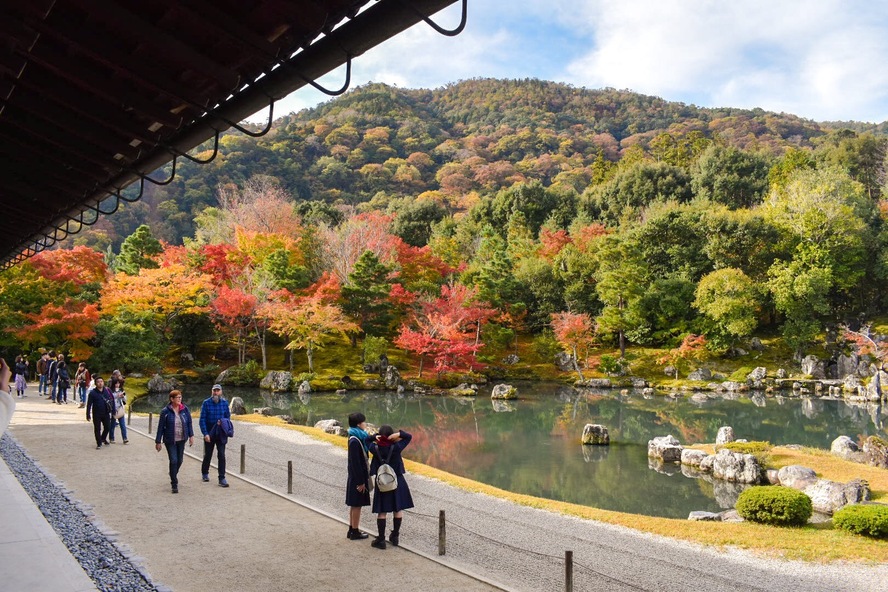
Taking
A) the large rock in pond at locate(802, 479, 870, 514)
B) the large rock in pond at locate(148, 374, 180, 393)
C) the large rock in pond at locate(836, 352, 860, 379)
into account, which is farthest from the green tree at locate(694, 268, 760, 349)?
the large rock in pond at locate(148, 374, 180, 393)

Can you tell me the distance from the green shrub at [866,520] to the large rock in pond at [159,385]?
23001 millimetres

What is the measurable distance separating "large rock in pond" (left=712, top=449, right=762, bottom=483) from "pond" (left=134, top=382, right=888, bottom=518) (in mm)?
334

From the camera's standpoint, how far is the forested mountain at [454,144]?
184 feet

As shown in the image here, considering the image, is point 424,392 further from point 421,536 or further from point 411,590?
point 411,590

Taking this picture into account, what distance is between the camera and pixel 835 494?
32.1ft

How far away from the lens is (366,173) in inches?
2625

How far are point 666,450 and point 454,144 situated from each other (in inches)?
2794

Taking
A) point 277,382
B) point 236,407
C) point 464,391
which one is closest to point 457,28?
point 236,407

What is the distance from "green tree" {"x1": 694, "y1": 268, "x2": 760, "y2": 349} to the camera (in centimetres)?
3056

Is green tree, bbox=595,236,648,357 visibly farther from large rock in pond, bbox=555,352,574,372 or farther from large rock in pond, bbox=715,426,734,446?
large rock in pond, bbox=715,426,734,446

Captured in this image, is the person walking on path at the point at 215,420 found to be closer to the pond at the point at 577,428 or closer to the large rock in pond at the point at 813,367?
the pond at the point at 577,428

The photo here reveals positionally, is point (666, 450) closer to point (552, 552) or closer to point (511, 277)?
point (552, 552)

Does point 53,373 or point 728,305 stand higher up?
point 728,305

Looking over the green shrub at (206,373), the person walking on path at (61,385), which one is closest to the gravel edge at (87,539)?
the person walking on path at (61,385)
